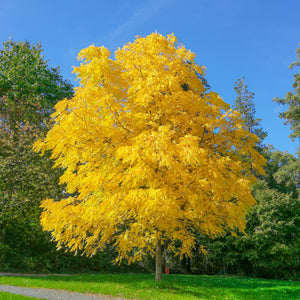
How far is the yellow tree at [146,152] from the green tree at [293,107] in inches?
772

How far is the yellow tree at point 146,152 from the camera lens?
8.73m

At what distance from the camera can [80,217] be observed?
10383 mm

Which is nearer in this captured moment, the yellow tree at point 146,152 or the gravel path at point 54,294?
the yellow tree at point 146,152

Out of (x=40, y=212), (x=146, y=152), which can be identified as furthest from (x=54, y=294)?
(x=40, y=212)

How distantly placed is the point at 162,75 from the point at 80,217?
5565 mm

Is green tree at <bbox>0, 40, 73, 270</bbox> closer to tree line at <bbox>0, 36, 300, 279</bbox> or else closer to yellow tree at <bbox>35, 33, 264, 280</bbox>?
tree line at <bbox>0, 36, 300, 279</bbox>

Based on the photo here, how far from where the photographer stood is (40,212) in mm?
18797

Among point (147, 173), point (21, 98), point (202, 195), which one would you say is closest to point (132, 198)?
point (147, 173)

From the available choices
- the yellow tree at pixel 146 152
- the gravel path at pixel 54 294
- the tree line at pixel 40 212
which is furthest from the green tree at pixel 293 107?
the gravel path at pixel 54 294

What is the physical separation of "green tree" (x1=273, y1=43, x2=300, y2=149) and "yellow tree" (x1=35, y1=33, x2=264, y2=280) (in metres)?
19.6

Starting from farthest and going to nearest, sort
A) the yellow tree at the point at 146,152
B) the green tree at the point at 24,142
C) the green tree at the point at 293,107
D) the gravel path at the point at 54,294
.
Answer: the green tree at the point at 293,107 < the green tree at the point at 24,142 < the gravel path at the point at 54,294 < the yellow tree at the point at 146,152

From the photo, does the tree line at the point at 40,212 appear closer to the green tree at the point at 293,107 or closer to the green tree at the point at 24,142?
the green tree at the point at 24,142

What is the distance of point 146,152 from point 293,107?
24.7m

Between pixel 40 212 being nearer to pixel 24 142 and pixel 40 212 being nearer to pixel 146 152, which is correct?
pixel 24 142
